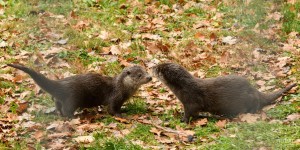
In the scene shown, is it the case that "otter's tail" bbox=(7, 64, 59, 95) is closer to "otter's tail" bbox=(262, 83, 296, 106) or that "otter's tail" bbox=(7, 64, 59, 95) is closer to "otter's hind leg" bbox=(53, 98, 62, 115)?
"otter's hind leg" bbox=(53, 98, 62, 115)

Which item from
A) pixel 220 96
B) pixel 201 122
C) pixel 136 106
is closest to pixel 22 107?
pixel 136 106

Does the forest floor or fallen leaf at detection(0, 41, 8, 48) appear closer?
the forest floor

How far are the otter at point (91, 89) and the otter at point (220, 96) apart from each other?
69cm

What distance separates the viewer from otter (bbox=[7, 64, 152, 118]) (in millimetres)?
6598

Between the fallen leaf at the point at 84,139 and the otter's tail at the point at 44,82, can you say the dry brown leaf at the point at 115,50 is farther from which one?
the fallen leaf at the point at 84,139

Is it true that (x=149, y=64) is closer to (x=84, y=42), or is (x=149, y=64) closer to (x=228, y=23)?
(x=84, y=42)

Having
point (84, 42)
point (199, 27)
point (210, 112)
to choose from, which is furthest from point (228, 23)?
point (210, 112)

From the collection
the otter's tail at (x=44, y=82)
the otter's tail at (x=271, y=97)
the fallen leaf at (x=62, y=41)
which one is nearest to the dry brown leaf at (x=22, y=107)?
the otter's tail at (x=44, y=82)

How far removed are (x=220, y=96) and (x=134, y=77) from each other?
3.95 ft

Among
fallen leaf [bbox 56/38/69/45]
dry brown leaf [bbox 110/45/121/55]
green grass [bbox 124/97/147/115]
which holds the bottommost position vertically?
green grass [bbox 124/97/147/115]

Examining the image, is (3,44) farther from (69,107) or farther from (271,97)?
Answer: (271,97)

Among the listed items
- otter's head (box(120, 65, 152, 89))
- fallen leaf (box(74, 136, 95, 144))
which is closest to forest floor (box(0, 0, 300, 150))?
fallen leaf (box(74, 136, 95, 144))

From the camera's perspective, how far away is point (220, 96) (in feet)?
21.2

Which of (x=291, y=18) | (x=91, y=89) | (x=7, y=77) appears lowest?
(x=91, y=89)
